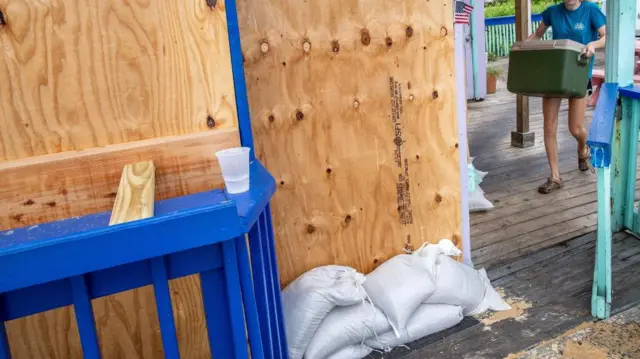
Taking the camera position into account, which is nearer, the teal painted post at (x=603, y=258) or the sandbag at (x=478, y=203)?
the teal painted post at (x=603, y=258)

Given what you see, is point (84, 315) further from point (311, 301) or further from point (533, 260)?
point (533, 260)

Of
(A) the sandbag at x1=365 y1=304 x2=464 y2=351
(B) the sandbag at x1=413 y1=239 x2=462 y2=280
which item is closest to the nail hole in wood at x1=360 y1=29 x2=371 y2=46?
(B) the sandbag at x1=413 y1=239 x2=462 y2=280

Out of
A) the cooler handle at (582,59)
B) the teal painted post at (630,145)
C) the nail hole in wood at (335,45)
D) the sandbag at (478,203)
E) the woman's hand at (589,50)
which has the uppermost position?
the nail hole in wood at (335,45)

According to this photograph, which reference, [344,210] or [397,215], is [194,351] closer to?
[344,210]

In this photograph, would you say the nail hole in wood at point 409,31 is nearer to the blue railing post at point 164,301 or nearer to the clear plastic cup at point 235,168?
the clear plastic cup at point 235,168

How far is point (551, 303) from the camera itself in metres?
2.96

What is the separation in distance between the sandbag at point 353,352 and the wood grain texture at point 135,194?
4.96 ft

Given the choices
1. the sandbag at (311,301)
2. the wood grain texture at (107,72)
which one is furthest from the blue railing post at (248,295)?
the sandbag at (311,301)

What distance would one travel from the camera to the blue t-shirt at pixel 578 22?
4.39 meters

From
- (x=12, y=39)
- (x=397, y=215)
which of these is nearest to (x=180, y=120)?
(x=12, y=39)

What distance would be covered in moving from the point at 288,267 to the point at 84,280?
168 cm

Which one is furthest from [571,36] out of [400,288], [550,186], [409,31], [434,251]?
[400,288]

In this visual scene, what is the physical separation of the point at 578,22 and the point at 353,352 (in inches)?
134

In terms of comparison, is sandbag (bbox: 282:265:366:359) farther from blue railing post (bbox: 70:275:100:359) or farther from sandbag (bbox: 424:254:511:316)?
→ blue railing post (bbox: 70:275:100:359)
